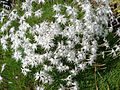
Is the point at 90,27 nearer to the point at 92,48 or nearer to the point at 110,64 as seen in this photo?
the point at 92,48

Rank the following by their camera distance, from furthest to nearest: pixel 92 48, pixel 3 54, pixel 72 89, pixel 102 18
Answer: pixel 3 54
pixel 102 18
pixel 92 48
pixel 72 89

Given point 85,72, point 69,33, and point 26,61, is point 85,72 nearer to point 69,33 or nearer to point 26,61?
point 69,33

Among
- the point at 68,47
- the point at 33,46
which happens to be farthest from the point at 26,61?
the point at 68,47

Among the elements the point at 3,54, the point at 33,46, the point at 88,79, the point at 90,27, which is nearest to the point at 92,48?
the point at 90,27

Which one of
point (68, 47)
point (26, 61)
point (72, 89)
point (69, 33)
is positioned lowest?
point (72, 89)

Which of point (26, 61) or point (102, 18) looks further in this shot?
point (102, 18)

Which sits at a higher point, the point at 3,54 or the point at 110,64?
the point at 3,54

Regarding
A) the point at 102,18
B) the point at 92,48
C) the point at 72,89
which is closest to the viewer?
the point at 72,89

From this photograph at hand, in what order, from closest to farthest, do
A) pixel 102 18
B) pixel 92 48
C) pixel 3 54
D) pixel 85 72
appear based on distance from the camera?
pixel 92 48
pixel 85 72
pixel 102 18
pixel 3 54

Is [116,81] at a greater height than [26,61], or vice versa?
[26,61]
